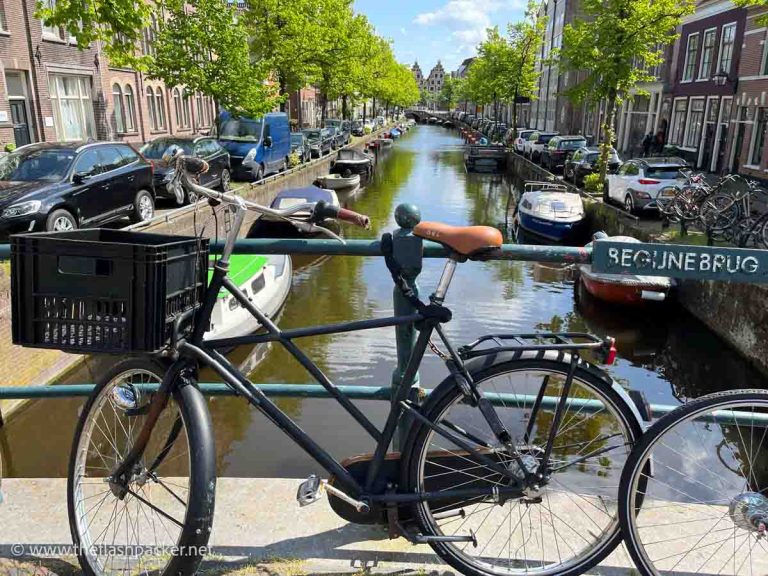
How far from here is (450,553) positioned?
2.06 meters

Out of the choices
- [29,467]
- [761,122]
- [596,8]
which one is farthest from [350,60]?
[29,467]

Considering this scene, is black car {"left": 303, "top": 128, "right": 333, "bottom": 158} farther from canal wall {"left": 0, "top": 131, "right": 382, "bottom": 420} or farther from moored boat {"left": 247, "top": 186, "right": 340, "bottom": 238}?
canal wall {"left": 0, "top": 131, "right": 382, "bottom": 420}

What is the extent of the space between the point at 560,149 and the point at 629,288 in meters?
16.3

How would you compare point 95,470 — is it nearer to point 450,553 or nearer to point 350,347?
point 450,553

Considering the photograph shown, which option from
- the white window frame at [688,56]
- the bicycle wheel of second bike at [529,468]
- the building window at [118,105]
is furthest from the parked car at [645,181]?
the building window at [118,105]

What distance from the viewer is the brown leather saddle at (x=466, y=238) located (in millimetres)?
1954

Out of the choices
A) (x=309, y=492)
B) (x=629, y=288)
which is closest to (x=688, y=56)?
(x=629, y=288)

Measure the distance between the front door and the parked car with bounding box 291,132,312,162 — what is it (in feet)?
32.1

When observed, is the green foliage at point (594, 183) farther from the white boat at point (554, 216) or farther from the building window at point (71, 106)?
the building window at point (71, 106)

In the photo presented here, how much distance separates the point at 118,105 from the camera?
2370cm

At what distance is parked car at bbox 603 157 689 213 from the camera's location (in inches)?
603

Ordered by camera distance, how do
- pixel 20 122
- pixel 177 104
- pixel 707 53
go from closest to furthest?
1. pixel 20 122
2. pixel 707 53
3. pixel 177 104

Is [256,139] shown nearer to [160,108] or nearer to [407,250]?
[160,108]

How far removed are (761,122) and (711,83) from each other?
15.3 ft
